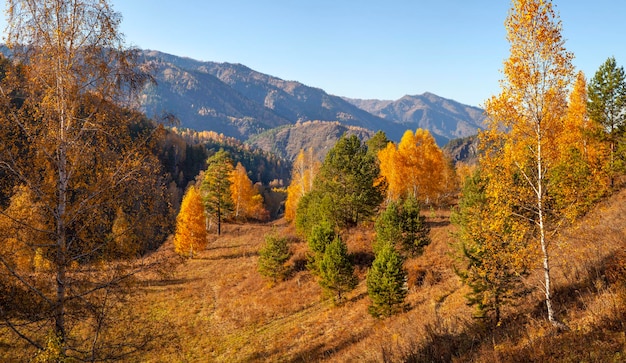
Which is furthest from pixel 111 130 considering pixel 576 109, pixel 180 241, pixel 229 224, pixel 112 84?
pixel 229 224

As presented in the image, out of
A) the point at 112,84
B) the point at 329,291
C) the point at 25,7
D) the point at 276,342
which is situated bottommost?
the point at 276,342

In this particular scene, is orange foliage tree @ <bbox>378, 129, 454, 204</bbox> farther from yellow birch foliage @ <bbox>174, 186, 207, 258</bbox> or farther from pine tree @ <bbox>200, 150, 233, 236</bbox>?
yellow birch foliage @ <bbox>174, 186, 207, 258</bbox>

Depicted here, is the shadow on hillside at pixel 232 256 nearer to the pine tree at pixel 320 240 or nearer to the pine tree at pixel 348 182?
the pine tree at pixel 348 182

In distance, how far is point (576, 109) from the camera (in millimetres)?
34594

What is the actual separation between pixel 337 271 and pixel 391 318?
17.8 feet

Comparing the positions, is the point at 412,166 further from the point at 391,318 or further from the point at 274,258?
the point at 391,318

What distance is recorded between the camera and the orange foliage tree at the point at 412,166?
4472 centimetres

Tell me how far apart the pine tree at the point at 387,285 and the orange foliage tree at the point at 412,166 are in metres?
24.7

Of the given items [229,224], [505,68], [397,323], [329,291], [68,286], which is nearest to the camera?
[68,286]

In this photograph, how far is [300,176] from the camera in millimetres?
61750

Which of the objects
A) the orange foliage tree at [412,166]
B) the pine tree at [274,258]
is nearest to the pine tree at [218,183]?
the pine tree at [274,258]

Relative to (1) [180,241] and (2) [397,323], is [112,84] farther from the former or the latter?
(1) [180,241]

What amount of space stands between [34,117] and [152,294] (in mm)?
30648

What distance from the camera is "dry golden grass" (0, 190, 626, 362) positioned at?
390 inches
